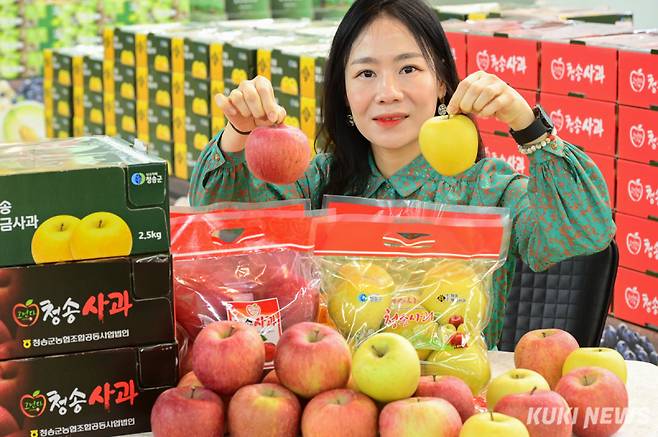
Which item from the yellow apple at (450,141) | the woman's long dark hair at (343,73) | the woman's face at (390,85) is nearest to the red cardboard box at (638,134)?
the woman's long dark hair at (343,73)

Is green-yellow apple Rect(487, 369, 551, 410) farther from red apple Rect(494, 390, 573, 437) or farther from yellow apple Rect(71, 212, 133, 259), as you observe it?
yellow apple Rect(71, 212, 133, 259)

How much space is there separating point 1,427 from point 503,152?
226 centimetres

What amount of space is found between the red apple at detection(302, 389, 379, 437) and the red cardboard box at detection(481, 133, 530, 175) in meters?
2.09

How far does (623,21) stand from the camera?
13.5 feet

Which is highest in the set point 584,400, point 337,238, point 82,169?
point 82,169

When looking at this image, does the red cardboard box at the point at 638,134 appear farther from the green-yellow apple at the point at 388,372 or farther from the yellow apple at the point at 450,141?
the green-yellow apple at the point at 388,372

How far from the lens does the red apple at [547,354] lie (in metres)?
1.59

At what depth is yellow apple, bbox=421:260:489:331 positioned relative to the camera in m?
1.58

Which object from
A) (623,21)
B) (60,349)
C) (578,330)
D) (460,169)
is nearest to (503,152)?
(623,21)

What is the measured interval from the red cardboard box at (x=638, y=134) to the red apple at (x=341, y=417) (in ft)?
5.87

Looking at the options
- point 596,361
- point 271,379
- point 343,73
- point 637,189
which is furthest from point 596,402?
point 637,189

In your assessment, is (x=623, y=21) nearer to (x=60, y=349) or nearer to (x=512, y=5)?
(x=512, y=5)

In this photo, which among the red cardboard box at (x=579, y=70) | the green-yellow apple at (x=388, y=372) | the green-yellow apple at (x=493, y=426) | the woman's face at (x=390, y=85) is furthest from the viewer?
the red cardboard box at (x=579, y=70)

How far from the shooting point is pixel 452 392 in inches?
55.9
